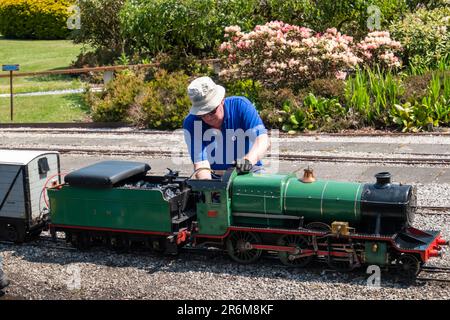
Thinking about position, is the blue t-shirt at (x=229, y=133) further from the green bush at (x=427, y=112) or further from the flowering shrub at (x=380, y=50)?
the flowering shrub at (x=380, y=50)

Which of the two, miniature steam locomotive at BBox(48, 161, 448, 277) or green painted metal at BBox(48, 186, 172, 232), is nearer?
miniature steam locomotive at BBox(48, 161, 448, 277)

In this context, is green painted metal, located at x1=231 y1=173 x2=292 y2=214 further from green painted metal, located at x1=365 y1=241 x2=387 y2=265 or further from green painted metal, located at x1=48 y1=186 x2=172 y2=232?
green painted metal, located at x1=365 y1=241 x2=387 y2=265

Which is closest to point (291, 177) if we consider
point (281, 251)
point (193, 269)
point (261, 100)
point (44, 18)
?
point (281, 251)

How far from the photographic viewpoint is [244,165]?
9055 mm

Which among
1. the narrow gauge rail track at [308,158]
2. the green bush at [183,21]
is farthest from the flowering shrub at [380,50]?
the narrow gauge rail track at [308,158]

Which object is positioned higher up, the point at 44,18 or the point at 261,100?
the point at 44,18

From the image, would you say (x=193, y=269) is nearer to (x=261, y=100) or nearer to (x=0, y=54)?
(x=261, y=100)

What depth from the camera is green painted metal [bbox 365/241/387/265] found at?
27.2 ft

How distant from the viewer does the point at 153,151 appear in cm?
1756

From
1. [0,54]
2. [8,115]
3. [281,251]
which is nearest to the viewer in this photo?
[281,251]

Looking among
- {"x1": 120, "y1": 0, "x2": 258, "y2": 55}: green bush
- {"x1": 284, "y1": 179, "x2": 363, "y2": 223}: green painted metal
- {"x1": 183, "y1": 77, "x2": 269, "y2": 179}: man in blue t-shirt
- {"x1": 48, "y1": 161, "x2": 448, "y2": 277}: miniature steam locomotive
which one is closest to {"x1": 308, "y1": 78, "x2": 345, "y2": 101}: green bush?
{"x1": 120, "y1": 0, "x2": 258, "y2": 55}: green bush

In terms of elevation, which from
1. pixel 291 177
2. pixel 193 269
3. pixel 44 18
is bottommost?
pixel 193 269

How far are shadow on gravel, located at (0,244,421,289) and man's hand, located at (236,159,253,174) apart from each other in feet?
3.86

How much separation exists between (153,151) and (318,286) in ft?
32.0
